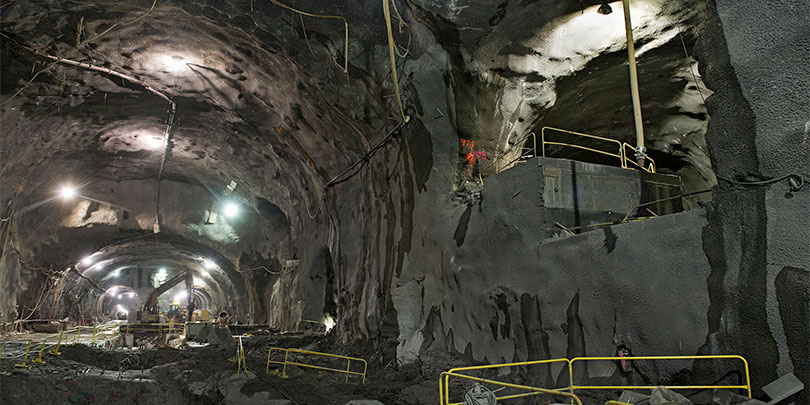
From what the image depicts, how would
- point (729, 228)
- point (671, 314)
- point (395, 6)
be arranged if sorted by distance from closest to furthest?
point (729, 228), point (671, 314), point (395, 6)

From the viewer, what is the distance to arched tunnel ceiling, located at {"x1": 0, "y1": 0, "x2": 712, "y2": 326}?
1049cm

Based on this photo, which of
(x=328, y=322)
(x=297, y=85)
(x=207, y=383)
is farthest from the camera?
(x=328, y=322)

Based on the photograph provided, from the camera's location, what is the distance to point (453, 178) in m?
10.4

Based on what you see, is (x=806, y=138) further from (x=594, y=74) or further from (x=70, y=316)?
(x=70, y=316)

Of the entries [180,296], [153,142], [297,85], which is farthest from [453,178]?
[180,296]

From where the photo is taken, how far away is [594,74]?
11398 mm

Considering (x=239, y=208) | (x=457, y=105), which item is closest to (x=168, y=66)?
(x=457, y=105)

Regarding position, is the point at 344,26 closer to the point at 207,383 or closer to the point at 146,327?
the point at 207,383

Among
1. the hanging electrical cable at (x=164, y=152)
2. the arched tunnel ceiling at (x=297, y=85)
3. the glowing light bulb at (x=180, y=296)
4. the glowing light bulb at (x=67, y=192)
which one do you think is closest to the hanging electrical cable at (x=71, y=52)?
the arched tunnel ceiling at (x=297, y=85)

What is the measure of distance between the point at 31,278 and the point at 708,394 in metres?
22.9

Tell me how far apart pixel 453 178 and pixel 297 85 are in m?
4.83

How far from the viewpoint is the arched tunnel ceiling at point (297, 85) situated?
10492 millimetres

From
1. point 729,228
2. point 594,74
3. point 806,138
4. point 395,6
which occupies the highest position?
point 395,6

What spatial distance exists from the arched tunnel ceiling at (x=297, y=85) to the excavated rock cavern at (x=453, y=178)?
6 centimetres
